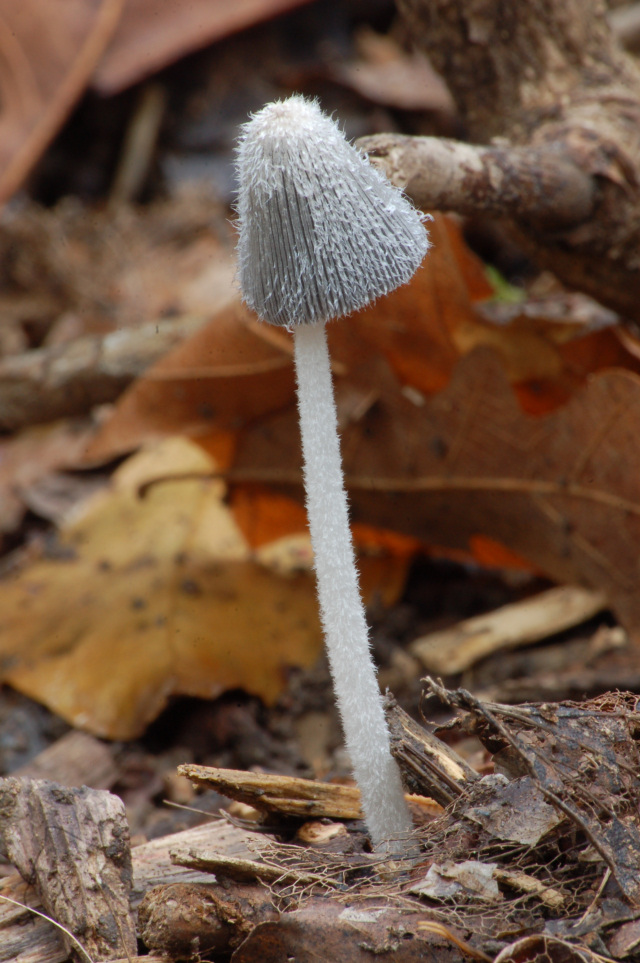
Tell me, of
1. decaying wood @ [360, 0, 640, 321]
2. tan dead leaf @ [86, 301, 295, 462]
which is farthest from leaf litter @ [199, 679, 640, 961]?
tan dead leaf @ [86, 301, 295, 462]

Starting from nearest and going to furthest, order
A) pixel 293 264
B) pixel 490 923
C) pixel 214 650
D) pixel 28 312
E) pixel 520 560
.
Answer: pixel 490 923 → pixel 293 264 → pixel 214 650 → pixel 520 560 → pixel 28 312

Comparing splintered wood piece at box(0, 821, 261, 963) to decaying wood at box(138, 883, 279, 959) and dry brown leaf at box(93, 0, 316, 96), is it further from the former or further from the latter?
dry brown leaf at box(93, 0, 316, 96)

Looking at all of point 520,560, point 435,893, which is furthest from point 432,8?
point 435,893

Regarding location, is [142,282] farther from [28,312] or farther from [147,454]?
[147,454]

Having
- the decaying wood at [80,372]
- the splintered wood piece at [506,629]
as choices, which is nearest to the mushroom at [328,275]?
the splintered wood piece at [506,629]

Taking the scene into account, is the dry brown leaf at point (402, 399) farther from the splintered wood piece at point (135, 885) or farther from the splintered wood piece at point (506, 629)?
the splintered wood piece at point (135, 885)

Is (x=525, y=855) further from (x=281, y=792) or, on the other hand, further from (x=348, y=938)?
(x=281, y=792)
